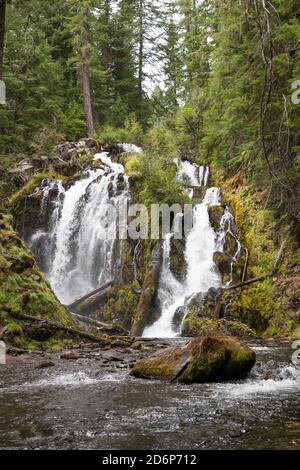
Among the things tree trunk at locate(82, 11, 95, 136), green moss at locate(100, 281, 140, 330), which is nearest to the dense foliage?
tree trunk at locate(82, 11, 95, 136)

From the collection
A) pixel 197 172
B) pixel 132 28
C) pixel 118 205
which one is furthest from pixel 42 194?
pixel 132 28

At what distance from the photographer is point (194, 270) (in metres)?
17.7

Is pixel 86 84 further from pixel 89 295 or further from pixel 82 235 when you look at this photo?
pixel 89 295

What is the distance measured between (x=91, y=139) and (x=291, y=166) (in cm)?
1621

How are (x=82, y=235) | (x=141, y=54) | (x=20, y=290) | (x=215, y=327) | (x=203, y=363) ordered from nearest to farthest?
1. (x=203, y=363)
2. (x=20, y=290)
3. (x=215, y=327)
4. (x=82, y=235)
5. (x=141, y=54)

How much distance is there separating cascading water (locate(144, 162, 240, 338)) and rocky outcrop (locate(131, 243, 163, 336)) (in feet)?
0.69

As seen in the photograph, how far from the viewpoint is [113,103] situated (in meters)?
32.6

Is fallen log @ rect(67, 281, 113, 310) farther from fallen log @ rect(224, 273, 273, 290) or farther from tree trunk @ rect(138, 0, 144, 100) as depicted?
tree trunk @ rect(138, 0, 144, 100)

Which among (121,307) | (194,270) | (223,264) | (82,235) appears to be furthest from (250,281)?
(82,235)

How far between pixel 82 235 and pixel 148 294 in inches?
191

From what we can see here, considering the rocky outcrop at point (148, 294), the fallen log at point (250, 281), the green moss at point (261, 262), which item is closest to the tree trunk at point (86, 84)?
the rocky outcrop at point (148, 294)

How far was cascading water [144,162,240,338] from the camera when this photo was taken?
16.3m

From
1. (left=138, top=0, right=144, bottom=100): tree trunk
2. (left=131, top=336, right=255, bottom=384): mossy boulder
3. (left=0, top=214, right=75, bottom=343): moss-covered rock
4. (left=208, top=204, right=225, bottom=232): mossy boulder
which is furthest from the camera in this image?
(left=138, top=0, right=144, bottom=100): tree trunk

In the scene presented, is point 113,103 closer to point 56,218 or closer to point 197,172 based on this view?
point 197,172
